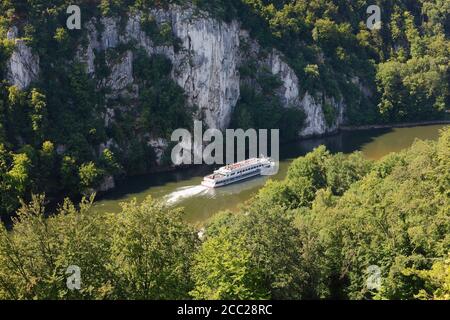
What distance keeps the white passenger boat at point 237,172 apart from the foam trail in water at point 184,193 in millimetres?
1171

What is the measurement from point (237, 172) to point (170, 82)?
16240 mm

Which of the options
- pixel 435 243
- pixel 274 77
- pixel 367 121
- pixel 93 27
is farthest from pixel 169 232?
pixel 367 121

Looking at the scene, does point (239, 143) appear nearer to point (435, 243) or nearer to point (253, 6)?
point (253, 6)

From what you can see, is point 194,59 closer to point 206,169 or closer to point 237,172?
point 206,169

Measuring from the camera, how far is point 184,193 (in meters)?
55.3

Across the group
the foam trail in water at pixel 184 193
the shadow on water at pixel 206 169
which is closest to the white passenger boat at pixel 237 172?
the foam trail in water at pixel 184 193

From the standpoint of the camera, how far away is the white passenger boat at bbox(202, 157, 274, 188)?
57594 millimetres

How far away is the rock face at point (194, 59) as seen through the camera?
65.4 m

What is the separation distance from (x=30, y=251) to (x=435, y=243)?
15168 millimetres

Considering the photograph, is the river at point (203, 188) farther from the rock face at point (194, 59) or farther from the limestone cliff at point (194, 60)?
the rock face at point (194, 59)

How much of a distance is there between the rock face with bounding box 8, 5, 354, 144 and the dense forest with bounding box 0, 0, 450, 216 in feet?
3.30

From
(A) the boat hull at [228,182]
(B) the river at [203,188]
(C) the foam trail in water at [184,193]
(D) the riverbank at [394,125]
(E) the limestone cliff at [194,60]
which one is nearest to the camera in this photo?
(B) the river at [203,188]

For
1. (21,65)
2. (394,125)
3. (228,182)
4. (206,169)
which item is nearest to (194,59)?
(206,169)

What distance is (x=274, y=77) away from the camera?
257 ft
